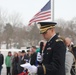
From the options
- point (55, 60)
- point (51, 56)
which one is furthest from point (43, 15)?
point (55, 60)

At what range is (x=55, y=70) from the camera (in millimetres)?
3961

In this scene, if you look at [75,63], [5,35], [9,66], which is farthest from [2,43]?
[75,63]

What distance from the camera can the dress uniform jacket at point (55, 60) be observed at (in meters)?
3.95

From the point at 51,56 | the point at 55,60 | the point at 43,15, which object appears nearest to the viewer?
the point at 55,60

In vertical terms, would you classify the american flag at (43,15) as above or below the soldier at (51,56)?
above

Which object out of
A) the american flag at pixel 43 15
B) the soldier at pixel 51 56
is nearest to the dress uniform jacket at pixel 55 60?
the soldier at pixel 51 56

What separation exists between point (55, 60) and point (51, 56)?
169 millimetres

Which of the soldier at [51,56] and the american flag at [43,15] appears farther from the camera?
the american flag at [43,15]

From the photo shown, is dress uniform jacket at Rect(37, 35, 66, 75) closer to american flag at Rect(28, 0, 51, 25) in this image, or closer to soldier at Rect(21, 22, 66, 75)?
soldier at Rect(21, 22, 66, 75)

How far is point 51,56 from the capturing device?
4.12 metres

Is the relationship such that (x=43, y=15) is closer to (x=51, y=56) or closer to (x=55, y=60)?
(x=51, y=56)

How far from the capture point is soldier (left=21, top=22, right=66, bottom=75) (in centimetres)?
→ 395

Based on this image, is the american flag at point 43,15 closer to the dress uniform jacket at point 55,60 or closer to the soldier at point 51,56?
the soldier at point 51,56

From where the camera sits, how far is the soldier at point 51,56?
13.0 ft
